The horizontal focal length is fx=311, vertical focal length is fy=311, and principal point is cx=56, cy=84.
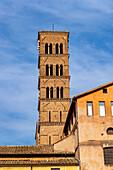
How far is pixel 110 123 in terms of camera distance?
35.1 m

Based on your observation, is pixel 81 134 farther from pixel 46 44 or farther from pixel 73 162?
pixel 46 44

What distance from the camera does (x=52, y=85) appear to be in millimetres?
70812

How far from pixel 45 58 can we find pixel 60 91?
894 centimetres

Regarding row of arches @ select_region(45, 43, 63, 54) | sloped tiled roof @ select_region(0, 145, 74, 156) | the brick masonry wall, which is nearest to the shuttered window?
the brick masonry wall

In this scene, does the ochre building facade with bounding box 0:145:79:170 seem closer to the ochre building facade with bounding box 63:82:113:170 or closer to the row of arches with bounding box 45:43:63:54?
the ochre building facade with bounding box 63:82:113:170

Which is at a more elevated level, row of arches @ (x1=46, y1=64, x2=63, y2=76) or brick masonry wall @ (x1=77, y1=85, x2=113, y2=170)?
row of arches @ (x1=46, y1=64, x2=63, y2=76)

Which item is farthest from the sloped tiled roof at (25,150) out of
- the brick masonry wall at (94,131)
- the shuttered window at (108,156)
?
the shuttered window at (108,156)

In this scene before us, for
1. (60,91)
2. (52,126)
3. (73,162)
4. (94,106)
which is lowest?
(73,162)

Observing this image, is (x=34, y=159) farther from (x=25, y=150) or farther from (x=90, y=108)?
(x=90, y=108)

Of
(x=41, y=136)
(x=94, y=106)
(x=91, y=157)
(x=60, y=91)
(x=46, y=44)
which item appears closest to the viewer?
(x=91, y=157)

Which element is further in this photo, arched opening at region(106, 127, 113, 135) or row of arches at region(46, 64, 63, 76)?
row of arches at region(46, 64, 63, 76)

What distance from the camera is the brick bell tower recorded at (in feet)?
217

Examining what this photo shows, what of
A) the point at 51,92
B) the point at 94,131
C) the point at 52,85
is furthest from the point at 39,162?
the point at 52,85

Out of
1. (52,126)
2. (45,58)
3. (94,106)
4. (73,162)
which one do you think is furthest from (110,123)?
(45,58)
